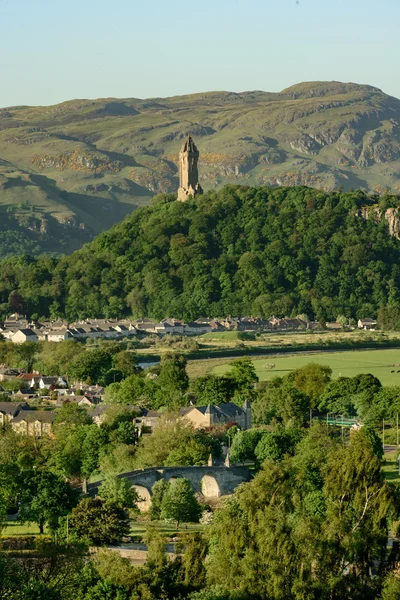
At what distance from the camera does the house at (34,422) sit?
69.6 metres

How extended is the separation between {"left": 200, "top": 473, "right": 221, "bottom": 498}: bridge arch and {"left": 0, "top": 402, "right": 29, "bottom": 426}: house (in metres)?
16.5

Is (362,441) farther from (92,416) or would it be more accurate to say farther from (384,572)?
(92,416)

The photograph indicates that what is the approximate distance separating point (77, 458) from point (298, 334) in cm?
6511

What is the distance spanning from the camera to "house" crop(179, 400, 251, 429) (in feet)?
227

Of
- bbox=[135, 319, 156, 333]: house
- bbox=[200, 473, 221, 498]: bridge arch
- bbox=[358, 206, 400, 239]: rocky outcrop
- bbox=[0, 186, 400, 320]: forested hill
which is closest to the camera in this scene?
bbox=[200, 473, 221, 498]: bridge arch

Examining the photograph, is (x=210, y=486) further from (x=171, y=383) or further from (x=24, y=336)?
(x=24, y=336)

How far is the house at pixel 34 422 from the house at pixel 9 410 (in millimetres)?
334

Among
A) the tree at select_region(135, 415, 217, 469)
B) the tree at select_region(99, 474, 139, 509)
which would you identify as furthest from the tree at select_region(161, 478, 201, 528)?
the tree at select_region(135, 415, 217, 469)

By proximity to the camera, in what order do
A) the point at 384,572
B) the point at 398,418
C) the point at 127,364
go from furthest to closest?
the point at 127,364 → the point at 398,418 → the point at 384,572

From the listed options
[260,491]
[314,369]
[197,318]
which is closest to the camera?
[260,491]

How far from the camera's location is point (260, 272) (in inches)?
5586

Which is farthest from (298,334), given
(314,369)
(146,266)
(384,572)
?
Result: (384,572)

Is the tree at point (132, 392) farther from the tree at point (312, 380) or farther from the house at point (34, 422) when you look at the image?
the tree at point (312, 380)

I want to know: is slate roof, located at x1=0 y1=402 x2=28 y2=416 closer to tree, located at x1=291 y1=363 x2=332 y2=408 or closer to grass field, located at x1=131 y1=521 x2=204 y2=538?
tree, located at x1=291 y1=363 x2=332 y2=408
